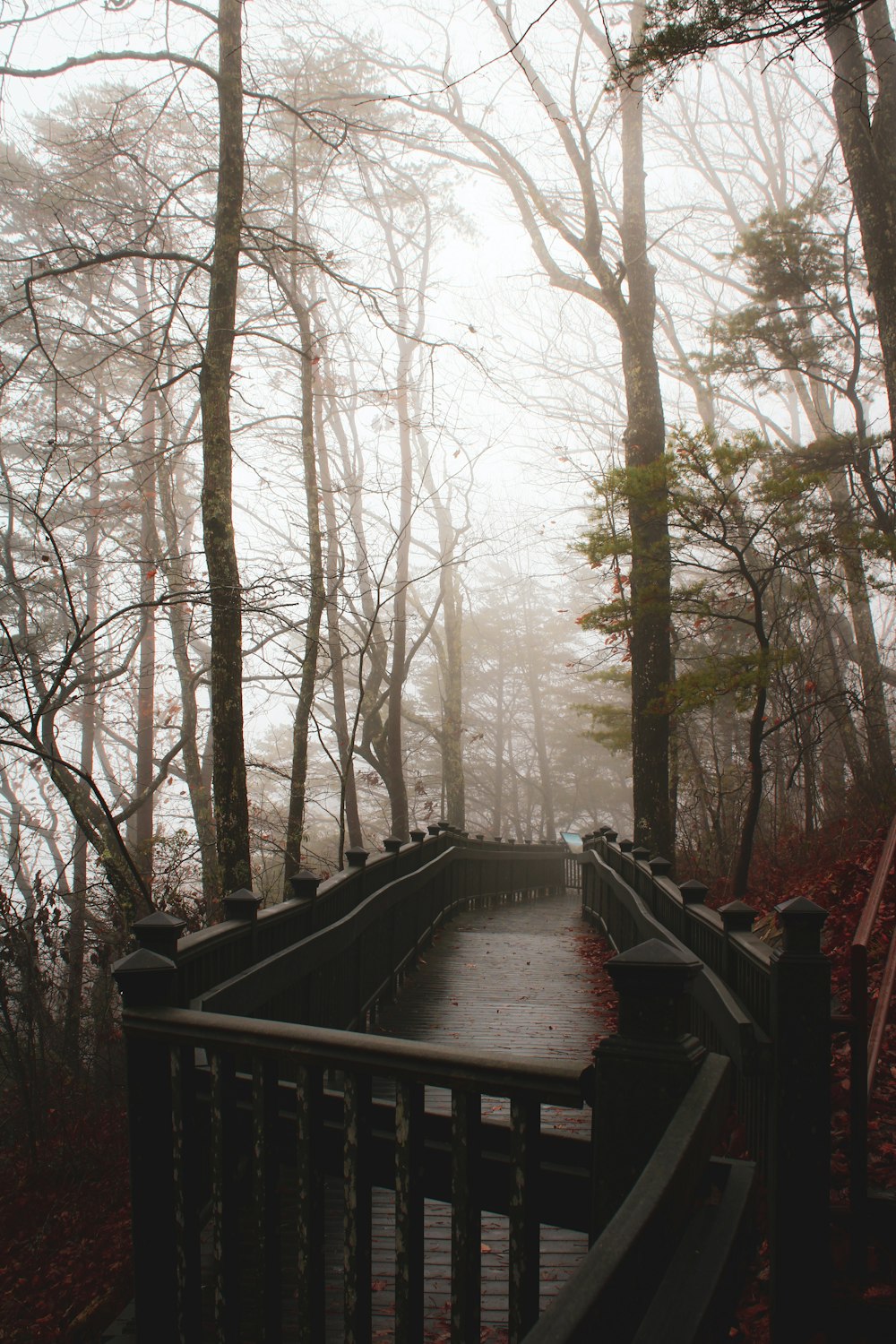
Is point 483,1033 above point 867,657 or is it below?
below

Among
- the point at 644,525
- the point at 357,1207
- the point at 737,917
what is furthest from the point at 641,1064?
the point at 644,525

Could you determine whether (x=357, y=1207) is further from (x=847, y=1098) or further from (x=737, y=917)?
(x=847, y=1098)

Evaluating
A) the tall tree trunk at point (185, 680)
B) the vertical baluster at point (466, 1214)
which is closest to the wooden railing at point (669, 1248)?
the vertical baluster at point (466, 1214)

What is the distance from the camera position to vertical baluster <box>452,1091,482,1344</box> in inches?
84.5

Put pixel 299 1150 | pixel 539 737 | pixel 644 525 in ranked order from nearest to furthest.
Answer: pixel 299 1150 < pixel 644 525 < pixel 539 737

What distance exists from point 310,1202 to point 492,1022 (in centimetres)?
470

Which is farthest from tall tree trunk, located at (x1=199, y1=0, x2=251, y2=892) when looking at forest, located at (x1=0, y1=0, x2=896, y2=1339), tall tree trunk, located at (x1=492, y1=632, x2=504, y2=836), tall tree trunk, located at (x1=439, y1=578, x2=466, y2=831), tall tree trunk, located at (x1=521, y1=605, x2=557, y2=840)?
tall tree trunk, located at (x1=521, y1=605, x2=557, y2=840)

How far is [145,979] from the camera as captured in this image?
279 centimetres

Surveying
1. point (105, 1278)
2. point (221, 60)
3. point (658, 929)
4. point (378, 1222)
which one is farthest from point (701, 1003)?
point (221, 60)

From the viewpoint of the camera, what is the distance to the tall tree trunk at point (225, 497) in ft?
25.4

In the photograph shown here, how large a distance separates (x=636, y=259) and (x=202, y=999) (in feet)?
41.1

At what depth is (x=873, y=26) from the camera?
10258 mm

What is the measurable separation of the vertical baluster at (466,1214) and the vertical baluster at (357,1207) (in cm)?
28

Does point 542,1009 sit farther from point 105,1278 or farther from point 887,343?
point 887,343
